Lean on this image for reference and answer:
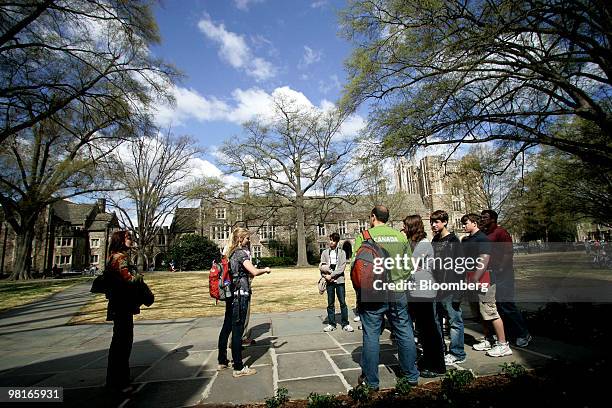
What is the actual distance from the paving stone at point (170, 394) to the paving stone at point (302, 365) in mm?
954

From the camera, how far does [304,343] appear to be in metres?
5.24

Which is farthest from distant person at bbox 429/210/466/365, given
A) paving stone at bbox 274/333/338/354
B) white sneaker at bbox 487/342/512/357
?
paving stone at bbox 274/333/338/354

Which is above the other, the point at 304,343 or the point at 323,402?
the point at 323,402

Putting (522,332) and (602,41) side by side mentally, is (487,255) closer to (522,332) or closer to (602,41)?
(522,332)

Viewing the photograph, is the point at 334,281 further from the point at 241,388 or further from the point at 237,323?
the point at 241,388

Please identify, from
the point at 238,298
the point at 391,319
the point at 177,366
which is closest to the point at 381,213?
the point at 391,319

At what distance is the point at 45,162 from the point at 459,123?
29942 mm

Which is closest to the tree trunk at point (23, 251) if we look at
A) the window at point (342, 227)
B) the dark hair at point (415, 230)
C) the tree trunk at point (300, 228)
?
the tree trunk at point (300, 228)

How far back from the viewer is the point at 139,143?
Answer: 1415 cm

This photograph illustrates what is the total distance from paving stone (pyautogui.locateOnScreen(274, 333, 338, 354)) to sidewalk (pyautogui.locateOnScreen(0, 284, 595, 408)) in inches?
0.6

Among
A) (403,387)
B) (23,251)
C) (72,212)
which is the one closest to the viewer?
(403,387)

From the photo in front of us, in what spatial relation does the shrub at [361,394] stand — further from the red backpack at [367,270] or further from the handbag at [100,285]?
the handbag at [100,285]

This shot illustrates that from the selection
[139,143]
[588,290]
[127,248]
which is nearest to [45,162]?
[139,143]

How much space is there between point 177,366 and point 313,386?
6.82 ft
